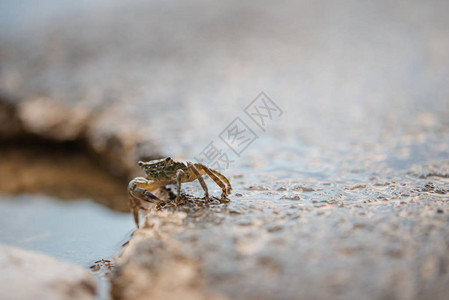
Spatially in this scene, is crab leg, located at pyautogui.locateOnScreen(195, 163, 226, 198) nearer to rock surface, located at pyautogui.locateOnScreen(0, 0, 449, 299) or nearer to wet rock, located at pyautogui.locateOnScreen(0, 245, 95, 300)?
rock surface, located at pyautogui.locateOnScreen(0, 0, 449, 299)

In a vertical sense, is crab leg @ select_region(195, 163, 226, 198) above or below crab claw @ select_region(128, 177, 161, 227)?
below

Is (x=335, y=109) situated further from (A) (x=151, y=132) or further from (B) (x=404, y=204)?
(B) (x=404, y=204)

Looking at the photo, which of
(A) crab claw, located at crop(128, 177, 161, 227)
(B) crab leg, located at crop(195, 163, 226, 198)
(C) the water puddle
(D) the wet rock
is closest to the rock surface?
(B) crab leg, located at crop(195, 163, 226, 198)

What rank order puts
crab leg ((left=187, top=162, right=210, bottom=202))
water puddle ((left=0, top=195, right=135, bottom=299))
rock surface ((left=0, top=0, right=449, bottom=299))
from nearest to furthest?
rock surface ((left=0, top=0, right=449, bottom=299)), crab leg ((left=187, top=162, right=210, bottom=202)), water puddle ((left=0, top=195, right=135, bottom=299))

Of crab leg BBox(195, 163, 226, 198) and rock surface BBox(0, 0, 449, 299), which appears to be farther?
crab leg BBox(195, 163, 226, 198)

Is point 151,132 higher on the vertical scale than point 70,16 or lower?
lower

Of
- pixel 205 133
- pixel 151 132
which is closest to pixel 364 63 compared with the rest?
pixel 205 133
